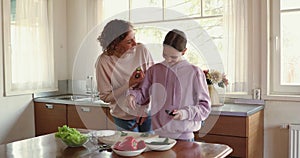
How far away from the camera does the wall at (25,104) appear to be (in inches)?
134

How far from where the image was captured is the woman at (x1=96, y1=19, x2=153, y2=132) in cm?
205

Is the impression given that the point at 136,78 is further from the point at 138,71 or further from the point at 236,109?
the point at 236,109

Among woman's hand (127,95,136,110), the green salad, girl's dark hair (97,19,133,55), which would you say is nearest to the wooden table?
the green salad

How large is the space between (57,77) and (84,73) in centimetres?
32

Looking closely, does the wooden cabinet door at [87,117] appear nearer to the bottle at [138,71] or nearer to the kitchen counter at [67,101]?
the kitchen counter at [67,101]

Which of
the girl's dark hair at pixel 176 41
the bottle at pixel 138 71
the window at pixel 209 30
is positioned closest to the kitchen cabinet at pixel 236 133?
the window at pixel 209 30

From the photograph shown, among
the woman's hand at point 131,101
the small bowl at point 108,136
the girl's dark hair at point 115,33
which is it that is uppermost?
the girl's dark hair at point 115,33

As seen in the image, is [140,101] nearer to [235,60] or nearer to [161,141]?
[161,141]

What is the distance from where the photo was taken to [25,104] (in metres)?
3.59

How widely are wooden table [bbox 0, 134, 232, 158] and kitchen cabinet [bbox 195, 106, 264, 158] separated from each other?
944 mm

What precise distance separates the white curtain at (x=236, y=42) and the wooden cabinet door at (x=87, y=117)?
1191 millimetres

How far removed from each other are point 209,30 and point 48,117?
6.00ft

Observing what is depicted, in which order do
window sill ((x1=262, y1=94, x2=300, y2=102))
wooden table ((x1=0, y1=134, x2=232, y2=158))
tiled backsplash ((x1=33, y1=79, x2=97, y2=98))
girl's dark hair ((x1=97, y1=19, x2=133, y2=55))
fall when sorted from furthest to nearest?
tiled backsplash ((x1=33, y1=79, x2=97, y2=98)), window sill ((x1=262, y1=94, x2=300, y2=102)), girl's dark hair ((x1=97, y1=19, x2=133, y2=55)), wooden table ((x1=0, y1=134, x2=232, y2=158))

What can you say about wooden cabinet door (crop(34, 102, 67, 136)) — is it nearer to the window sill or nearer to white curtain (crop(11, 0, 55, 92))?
white curtain (crop(11, 0, 55, 92))
